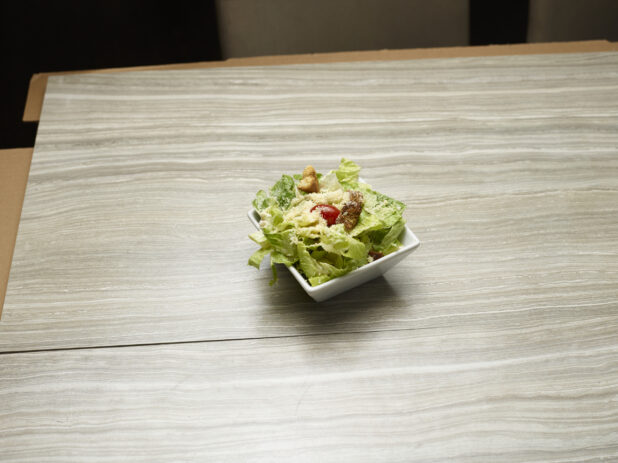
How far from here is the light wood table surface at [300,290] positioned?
35.9 inches

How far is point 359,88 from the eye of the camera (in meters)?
1.49

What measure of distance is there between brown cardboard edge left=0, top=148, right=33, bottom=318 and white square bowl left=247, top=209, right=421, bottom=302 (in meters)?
0.56

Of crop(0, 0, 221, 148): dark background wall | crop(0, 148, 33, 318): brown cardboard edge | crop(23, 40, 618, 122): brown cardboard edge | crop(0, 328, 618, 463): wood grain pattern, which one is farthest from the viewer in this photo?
crop(0, 0, 221, 148): dark background wall

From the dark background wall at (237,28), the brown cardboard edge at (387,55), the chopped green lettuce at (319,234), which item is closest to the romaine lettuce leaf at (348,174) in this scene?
the chopped green lettuce at (319,234)

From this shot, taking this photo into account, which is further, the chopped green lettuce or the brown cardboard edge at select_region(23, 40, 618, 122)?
the brown cardboard edge at select_region(23, 40, 618, 122)

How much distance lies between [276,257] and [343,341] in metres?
0.18

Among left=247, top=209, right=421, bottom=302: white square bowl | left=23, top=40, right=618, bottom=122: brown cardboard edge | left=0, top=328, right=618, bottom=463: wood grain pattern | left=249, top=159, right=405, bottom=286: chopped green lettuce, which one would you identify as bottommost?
left=0, top=328, right=618, bottom=463: wood grain pattern

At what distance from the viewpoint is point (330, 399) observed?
0.93 m

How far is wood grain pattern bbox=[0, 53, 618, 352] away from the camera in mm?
1048

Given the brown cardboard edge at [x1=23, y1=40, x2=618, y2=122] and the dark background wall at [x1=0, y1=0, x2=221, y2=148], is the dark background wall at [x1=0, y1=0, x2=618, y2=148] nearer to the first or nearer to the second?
the dark background wall at [x1=0, y1=0, x2=221, y2=148]

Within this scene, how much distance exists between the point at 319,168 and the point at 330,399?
53cm

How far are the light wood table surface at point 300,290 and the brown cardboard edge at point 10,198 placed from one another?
0.08 metres

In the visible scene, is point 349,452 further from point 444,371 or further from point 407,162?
point 407,162

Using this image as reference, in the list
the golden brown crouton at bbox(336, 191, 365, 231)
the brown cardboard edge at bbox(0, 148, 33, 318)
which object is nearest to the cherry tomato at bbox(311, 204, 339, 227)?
the golden brown crouton at bbox(336, 191, 365, 231)
